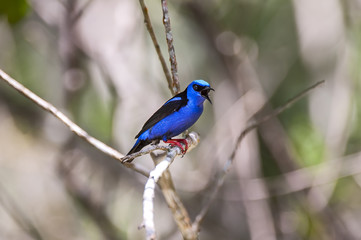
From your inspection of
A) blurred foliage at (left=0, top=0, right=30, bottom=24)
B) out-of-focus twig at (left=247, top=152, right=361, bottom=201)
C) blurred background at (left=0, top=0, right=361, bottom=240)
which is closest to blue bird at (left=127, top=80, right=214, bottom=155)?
blurred foliage at (left=0, top=0, right=30, bottom=24)

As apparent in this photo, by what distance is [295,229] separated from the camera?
7785 mm

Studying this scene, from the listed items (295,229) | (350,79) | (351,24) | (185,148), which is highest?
(351,24)

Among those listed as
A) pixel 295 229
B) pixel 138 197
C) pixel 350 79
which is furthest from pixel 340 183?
pixel 138 197

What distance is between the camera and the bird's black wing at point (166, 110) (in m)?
3.23

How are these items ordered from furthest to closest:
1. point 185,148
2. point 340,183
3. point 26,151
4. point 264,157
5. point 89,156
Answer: point 26,151
point 264,157
point 340,183
point 89,156
point 185,148

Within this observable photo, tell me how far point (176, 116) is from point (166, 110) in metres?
0.08

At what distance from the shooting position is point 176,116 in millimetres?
3316

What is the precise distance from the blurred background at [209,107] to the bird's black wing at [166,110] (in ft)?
10.6

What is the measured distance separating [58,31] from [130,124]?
1.57 m

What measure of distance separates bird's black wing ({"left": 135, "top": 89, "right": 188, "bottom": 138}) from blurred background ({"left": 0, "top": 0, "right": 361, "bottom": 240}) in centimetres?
324

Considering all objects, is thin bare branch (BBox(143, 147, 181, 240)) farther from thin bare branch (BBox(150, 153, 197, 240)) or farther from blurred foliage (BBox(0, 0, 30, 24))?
blurred foliage (BBox(0, 0, 30, 24))

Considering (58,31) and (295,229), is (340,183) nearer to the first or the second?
(295,229)

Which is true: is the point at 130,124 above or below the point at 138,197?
above

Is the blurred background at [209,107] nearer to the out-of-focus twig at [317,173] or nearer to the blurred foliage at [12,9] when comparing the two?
the out-of-focus twig at [317,173]
